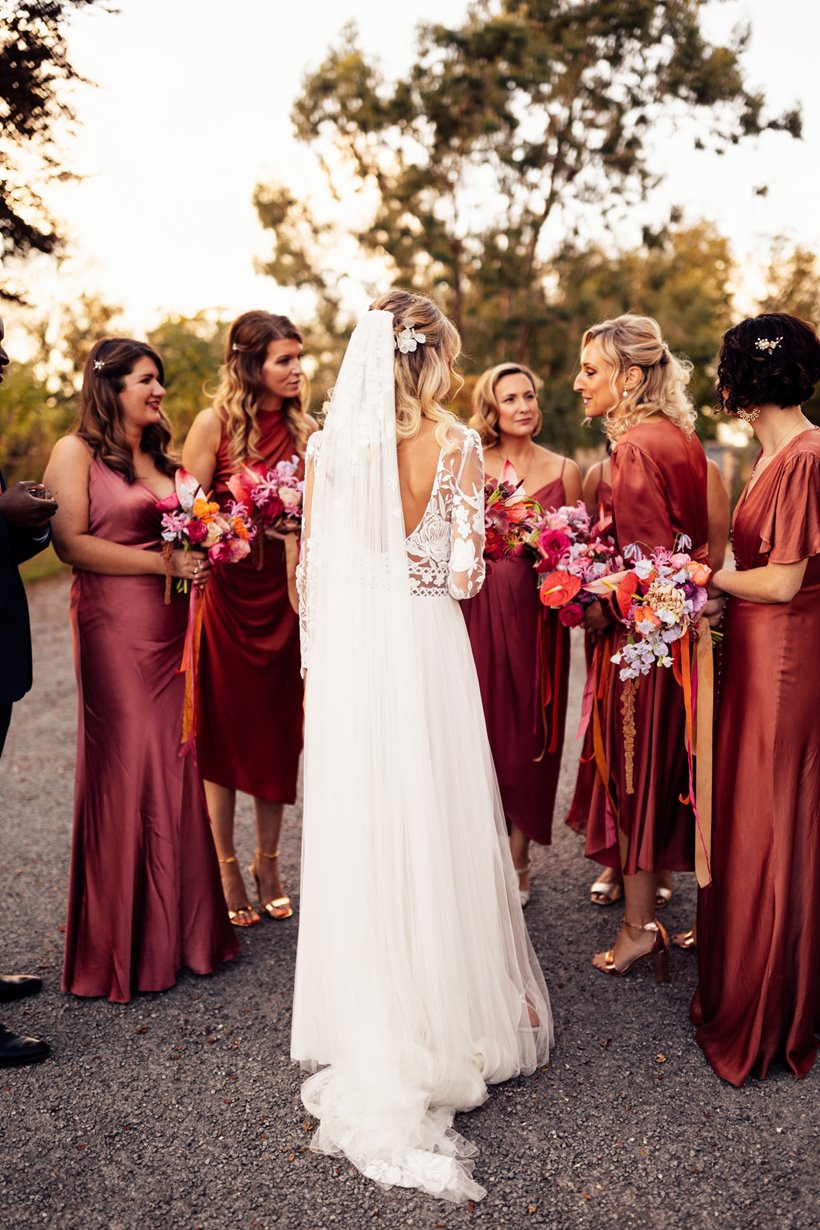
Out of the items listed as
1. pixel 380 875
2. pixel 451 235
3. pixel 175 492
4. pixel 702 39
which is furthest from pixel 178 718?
pixel 702 39

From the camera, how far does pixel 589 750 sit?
498 cm

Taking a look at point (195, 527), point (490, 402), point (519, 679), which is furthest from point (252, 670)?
point (490, 402)

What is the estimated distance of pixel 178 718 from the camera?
445 cm

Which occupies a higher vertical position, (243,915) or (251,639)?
(251,639)

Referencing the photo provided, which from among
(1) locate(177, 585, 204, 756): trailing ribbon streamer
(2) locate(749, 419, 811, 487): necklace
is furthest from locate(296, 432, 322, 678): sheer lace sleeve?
(2) locate(749, 419, 811, 487): necklace

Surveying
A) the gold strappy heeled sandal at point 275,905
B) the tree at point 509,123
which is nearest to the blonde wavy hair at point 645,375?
the gold strappy heeled sandal at point 275,905

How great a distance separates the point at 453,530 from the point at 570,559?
981 mm

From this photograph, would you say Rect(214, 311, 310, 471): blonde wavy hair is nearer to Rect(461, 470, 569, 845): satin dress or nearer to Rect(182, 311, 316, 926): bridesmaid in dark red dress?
Rect(182, 311, 316, 926): bridesmaid in dark red dress

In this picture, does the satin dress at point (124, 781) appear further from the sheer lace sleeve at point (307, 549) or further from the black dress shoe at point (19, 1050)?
the sheer lace sleeve at point (307, 549)

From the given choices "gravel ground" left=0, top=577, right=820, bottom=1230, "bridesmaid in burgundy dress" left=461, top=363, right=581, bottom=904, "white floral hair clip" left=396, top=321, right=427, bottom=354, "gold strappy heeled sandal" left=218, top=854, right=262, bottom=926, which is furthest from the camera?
"bridesmaid in burgundy dress" left=461, top=363, right=581, bottom=904

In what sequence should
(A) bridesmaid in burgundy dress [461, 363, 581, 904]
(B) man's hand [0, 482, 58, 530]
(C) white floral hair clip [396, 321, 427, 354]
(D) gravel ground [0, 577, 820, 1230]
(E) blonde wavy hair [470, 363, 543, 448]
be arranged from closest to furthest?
(D) gravel ground [0, 577, 820, 1230] < (C) white floral hair clip [396, 321, 427, 354] < (B) man's hand [0, 482, 58, 530] < (A) bridesmaid in burgundy dress [461, 363, 581, 904] < (E) blonde wavy hair [470, 363, 543, 448]

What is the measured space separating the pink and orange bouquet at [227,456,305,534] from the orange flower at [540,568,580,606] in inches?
52.3

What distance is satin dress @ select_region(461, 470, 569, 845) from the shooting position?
5.09 metres

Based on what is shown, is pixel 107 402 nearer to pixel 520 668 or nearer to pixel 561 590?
pixel 561 590
